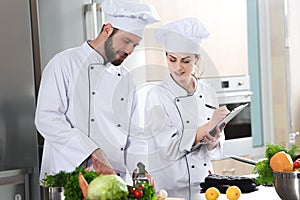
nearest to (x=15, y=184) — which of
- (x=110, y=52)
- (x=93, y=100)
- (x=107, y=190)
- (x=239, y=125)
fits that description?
(x=93, y=100)

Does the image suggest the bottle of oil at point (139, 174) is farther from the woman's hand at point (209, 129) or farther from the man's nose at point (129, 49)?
the man's nose at point (129, 49)

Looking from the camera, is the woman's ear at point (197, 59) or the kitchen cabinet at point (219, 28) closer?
the woman's ear at point (197, 59)

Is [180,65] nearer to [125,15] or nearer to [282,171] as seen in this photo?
[125,15]

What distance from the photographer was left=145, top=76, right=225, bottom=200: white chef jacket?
2.96 meters

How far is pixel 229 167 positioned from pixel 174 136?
626 mm

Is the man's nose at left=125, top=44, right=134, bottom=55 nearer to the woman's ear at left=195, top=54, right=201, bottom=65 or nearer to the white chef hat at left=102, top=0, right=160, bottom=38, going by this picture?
the white chef hat at left=102, top=0, right=160, bottom=38

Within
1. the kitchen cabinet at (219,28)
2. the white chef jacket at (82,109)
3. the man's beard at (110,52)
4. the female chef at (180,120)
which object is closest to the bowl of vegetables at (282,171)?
the female chef at (180,120)

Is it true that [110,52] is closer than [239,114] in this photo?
Yes

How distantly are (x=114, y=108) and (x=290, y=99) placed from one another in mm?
1366

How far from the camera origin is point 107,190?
1.51m

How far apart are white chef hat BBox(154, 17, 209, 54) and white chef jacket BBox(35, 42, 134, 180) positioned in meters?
0.33

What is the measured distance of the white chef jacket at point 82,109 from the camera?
264cm

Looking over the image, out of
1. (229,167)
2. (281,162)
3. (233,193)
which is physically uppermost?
(281,162)

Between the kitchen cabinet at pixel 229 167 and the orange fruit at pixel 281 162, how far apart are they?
46.0 inches
